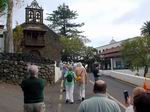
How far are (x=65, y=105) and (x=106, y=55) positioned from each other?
90967mm

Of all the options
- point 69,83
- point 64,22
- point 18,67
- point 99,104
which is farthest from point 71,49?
point 99,104

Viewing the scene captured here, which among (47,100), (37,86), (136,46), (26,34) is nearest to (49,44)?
(26,34)

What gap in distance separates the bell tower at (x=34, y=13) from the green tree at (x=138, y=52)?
18.2 metres

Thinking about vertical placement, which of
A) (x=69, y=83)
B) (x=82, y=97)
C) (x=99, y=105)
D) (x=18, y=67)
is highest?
(x=18, y=67)

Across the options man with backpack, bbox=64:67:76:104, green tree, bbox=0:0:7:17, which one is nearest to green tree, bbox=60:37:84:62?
green tree, bbox=0:0:7:17

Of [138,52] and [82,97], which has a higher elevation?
[138,52]

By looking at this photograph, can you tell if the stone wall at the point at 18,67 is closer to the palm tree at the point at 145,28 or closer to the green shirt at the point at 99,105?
the green shirt at the point at 99,105

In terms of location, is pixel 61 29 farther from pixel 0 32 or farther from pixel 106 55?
pixel 0 32

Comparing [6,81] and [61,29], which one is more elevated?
[61,29]

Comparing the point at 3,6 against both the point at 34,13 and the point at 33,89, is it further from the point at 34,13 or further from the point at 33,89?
the point at 34,13

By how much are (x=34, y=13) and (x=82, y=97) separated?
179 ft

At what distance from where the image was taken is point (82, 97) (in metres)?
19.1

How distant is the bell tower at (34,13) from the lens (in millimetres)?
71750

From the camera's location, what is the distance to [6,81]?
27.8 metres
